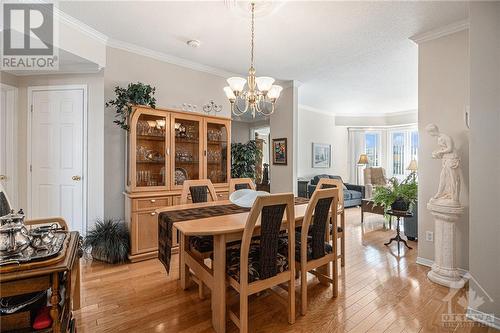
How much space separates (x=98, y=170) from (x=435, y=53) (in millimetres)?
4406

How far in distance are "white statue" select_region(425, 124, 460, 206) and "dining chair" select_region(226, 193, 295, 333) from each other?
1.86 m

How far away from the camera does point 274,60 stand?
12.4 feet

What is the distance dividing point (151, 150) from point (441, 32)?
3.81 meters

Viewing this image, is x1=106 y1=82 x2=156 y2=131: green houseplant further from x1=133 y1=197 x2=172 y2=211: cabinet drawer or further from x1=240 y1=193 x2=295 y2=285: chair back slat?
x1=240 y1=193 x2=295 y2=285: chair back slat

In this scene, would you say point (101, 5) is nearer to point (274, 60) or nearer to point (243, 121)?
point (274, 60)

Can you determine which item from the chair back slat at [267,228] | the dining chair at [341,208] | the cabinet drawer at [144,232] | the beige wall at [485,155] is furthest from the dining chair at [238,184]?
the beige wall at [485,155]

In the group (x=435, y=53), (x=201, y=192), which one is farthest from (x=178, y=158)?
(x=435, y=53)

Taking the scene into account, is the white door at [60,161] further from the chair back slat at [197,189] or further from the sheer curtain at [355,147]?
the sheer curtain at [355,147]

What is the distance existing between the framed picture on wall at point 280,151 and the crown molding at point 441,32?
2.51 m

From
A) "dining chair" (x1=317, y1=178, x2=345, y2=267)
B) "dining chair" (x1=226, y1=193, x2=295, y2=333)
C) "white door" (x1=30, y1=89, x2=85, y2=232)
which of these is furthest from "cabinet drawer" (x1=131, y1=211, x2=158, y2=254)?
"dining chair" (x1=317, y1=178, x2=345, y2=267)

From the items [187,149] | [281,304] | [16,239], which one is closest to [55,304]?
[16,239]

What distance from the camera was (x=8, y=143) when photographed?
3270 mm

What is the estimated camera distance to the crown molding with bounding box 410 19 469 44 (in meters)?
2.73

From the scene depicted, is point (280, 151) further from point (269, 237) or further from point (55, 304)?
point (55, 304)
